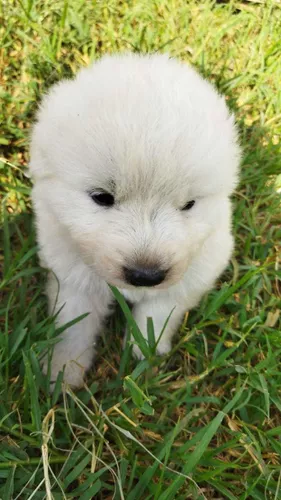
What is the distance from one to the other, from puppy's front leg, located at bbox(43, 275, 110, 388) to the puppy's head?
562mm

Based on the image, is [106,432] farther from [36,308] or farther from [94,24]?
[94,24]

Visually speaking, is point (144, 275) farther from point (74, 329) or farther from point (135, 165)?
point (74, 329)

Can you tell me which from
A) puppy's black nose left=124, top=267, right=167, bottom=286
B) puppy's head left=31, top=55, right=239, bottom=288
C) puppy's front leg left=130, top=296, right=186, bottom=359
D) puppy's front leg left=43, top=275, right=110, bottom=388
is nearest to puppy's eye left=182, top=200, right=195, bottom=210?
puppy's head left=31, top=55, right=239, bottom=288

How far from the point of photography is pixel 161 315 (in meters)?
2.62

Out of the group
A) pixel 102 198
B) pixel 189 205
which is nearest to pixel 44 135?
pixel 102 198

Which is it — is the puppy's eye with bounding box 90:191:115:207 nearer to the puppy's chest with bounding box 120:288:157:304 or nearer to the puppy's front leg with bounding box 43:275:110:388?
the puppy's chest with bounding box 120:288:157:304

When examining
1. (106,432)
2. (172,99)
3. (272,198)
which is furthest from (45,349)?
(272,198)

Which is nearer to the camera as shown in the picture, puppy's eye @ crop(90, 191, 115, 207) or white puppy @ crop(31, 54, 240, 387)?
white puppy @ crop(31, 54, 240, 387)

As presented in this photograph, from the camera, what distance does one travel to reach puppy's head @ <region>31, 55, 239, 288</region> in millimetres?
1828

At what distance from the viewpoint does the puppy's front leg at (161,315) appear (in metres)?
2.59

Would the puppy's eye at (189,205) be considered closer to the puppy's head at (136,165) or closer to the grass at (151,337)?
the puppy's head at (136,165)

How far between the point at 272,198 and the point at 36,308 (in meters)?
1.76

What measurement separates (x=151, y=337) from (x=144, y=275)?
0.56 meters

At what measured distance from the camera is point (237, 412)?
8.74 feet
